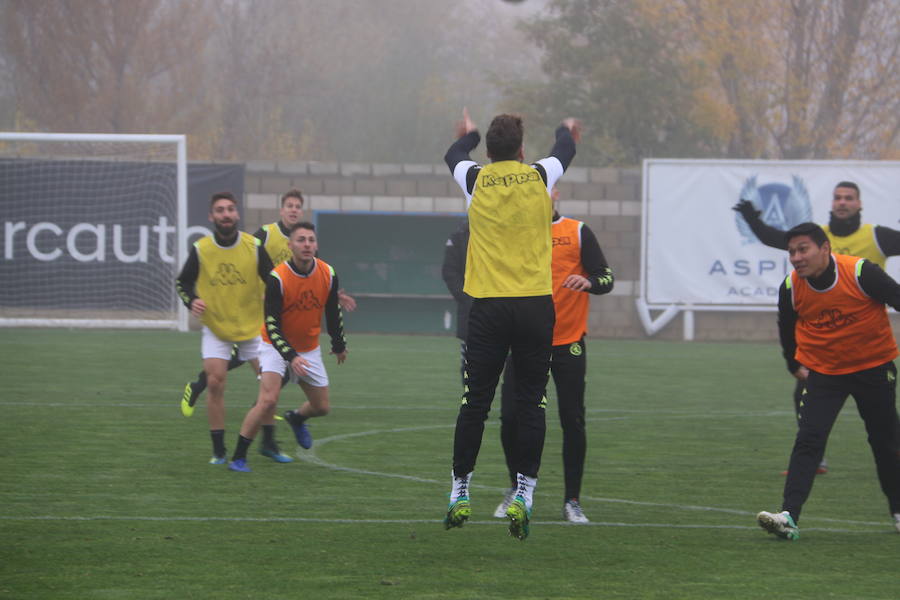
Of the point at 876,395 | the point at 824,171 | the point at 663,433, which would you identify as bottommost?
the point at 663,433

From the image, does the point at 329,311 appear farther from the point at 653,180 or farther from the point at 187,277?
the point at 653,180

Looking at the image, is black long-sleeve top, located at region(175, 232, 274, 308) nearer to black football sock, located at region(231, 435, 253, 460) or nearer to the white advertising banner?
black football sock, located at region(231, 435, 253, 460)

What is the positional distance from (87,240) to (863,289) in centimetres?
2036

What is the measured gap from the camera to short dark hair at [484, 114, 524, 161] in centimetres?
682

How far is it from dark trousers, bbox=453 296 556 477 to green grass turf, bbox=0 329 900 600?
20.0 inches

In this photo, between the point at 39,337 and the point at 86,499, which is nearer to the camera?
the point at 86,499

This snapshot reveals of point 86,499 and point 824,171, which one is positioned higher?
point 824,171

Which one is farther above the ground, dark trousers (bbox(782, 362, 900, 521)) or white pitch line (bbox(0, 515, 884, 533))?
dark trousers (bbox(782, 362, 900, 521))

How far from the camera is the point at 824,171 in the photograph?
2659 cm

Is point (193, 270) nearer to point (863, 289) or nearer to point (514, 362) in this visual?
point (514, 362)

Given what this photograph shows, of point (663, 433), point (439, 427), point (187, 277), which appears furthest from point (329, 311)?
point (663, 433)

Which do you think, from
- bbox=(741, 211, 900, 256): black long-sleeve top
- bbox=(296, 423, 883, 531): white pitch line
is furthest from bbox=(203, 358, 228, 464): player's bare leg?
bbox=(741, 211, 900, 256): black long-sleeve top

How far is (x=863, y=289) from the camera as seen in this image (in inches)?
292

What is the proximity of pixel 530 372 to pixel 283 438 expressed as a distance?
5.11 m
